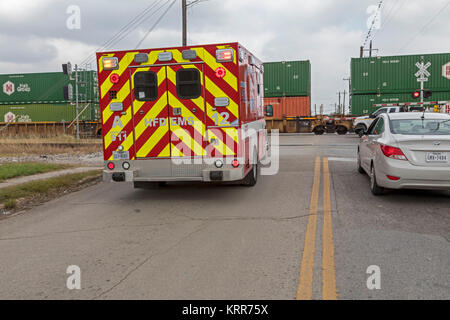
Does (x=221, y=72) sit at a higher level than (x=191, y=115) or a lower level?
higher

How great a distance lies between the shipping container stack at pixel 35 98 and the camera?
3541cm

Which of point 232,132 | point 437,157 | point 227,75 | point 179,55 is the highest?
point 179,55

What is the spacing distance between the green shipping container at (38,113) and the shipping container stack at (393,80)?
75.3 ft

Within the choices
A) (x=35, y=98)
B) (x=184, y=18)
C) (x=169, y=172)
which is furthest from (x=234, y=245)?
(x=35, y=98)

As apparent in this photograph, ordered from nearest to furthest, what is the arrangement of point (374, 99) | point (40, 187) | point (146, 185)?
point (146, 185)
point (40, 187)
point (374, 99)

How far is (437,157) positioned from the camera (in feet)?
22.0

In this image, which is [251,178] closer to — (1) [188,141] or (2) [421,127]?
(1) [188,141]

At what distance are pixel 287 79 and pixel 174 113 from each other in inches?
1084

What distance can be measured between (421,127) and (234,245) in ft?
14.9

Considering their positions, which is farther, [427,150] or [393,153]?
[393,153]

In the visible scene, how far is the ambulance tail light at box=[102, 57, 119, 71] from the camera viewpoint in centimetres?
734

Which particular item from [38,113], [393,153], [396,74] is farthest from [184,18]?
[38,113]

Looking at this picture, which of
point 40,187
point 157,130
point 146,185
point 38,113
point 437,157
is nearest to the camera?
point 437,157
